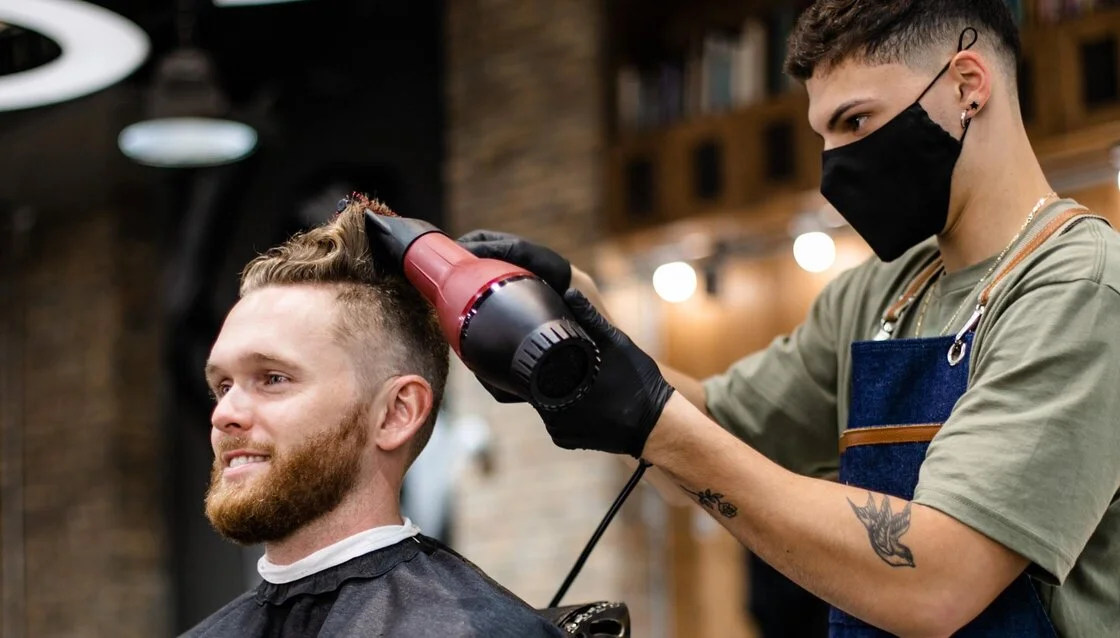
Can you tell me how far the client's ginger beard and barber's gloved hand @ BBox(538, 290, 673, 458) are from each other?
0.48 meters

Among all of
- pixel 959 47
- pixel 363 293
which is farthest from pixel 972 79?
pixel 363 293

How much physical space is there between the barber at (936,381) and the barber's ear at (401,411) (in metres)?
0.29

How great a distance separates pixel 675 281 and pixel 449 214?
55.3 inches

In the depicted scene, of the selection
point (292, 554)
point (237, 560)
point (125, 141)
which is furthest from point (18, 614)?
point (292, 554)

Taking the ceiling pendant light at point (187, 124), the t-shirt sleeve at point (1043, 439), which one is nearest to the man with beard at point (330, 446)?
the t-shirt sleeve at point (1043, 439)

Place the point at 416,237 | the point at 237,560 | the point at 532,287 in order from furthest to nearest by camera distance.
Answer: the point at 237,560 → the point at 416,237 → the point at 532,287

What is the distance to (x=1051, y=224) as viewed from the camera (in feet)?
5.69

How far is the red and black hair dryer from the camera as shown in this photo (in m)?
1.43

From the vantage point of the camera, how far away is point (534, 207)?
245 inches

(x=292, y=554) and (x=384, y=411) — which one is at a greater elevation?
(x=384, y=411)

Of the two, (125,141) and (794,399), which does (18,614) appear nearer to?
(125,141)

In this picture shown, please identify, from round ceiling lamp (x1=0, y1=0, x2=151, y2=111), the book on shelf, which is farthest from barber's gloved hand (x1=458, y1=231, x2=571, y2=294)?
the book on shelf

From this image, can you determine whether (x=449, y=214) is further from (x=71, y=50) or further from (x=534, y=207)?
(x=71, y=50)

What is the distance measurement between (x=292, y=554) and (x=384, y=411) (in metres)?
0.23
